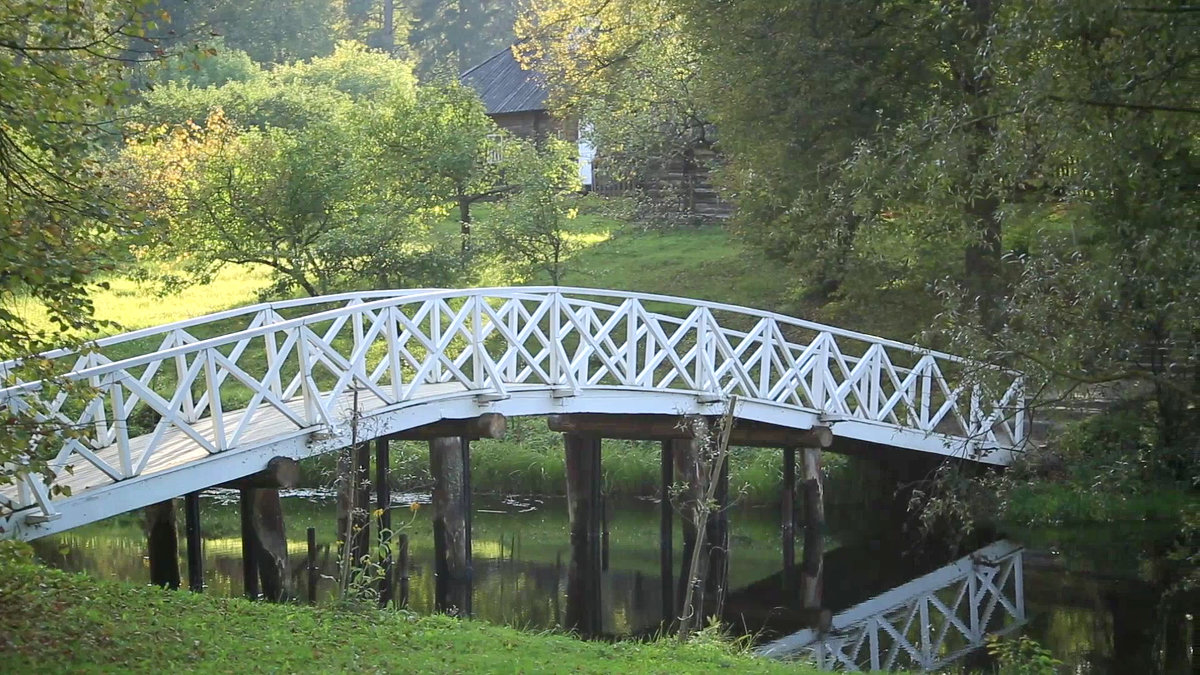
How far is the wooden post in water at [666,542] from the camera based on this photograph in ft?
55.5

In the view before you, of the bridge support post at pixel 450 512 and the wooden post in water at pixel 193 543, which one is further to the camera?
the bridge support post at pixel 450 512

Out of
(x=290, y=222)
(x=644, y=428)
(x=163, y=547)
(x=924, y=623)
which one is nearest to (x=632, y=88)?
(x=290, y=222)

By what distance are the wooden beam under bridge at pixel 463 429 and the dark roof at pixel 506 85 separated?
27.0 m

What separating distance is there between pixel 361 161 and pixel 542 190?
13.7 ft

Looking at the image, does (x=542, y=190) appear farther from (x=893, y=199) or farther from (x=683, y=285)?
(x=893, y=199)

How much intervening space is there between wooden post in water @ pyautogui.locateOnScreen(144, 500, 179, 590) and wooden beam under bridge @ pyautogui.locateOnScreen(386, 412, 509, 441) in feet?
8.18

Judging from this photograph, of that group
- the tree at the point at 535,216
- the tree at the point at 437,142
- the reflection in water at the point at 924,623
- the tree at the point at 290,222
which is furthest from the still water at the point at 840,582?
the tree at the point at 437,142

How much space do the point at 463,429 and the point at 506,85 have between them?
31.0m

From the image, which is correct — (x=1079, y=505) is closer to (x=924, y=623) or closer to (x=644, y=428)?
(x=924, y=623)

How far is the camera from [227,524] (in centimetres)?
2091

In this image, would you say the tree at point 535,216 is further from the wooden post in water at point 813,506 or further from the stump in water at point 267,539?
the stump in water at point 267,539

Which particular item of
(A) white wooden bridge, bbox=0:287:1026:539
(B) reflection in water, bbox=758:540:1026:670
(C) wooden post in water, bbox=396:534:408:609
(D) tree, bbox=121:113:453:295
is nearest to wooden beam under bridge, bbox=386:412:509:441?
(A) white wooden bridge, bbox=0:287:1026:539

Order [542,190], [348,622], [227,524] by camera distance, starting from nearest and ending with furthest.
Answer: [348,622], [227,524], [542,190]

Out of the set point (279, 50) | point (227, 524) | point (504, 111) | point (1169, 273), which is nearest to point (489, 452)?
point (227, 524)
